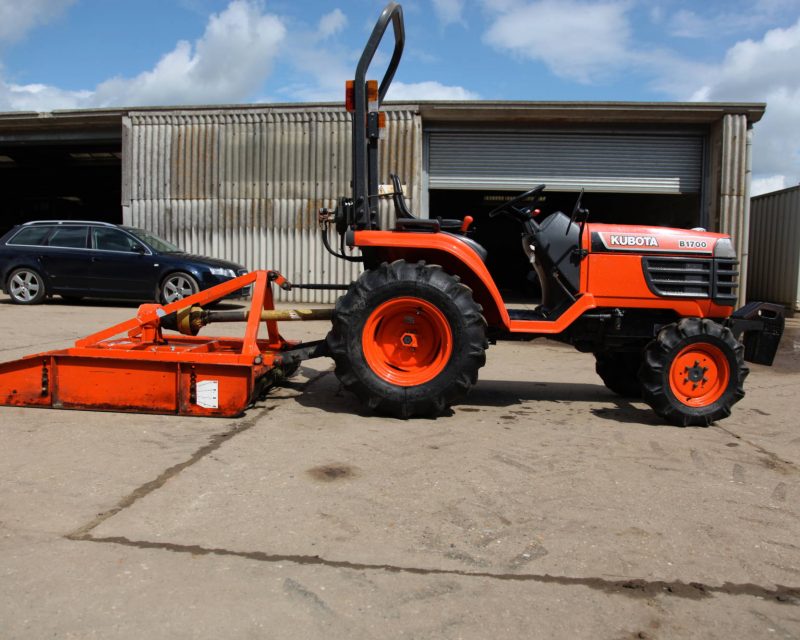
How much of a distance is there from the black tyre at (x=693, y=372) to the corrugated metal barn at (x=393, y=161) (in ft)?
26.7

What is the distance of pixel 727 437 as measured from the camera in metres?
4.93

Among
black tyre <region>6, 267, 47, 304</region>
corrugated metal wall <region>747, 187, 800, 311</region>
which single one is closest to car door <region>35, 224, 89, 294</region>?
black tyre <region>6, 267, 47, 304</region>

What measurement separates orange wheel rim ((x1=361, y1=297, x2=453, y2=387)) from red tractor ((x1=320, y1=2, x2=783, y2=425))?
0.03 feet

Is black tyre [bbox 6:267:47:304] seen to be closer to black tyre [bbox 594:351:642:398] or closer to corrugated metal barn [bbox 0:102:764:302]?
corrugated metal barn [bbox 0:102:764:302]

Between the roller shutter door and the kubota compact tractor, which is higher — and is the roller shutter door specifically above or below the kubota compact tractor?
above

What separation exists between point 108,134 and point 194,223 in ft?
11.4

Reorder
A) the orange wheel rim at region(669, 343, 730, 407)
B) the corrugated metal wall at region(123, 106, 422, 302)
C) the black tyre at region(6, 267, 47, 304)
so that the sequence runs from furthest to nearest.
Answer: the corrugated metal wall at region(123, 106, 422, 302) → the black tyre at region(6, 267, 47, 304) → the orange wheel rim at region(669, 343, 730, 407)

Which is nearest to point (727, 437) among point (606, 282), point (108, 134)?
point (606, 282)

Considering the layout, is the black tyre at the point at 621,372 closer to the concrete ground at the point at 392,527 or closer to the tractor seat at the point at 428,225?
the concrete ground at the point at 392,527

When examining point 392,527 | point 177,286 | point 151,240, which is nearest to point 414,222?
point 392,527

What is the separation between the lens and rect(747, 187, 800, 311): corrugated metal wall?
48.2ft

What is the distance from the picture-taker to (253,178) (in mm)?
14141

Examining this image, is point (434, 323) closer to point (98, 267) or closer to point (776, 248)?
point (98, 267)

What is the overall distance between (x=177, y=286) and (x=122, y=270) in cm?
104
